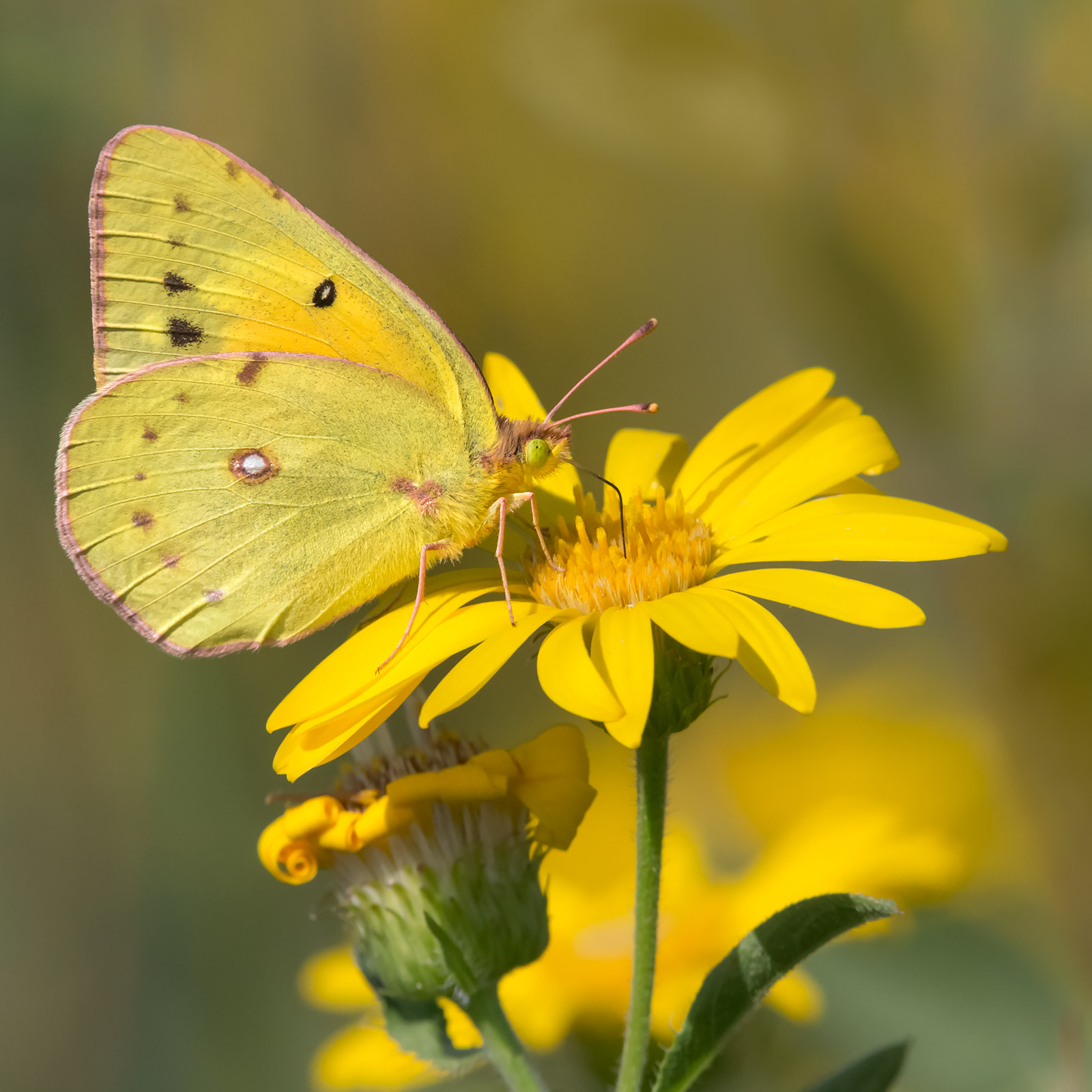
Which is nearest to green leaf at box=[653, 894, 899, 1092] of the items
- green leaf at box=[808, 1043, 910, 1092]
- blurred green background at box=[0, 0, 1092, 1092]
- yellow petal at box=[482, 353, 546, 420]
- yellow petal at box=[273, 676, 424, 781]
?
green leaf at box=[808, 1043, 910, 1092]

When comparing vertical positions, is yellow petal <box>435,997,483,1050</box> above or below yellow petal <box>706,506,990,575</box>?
below

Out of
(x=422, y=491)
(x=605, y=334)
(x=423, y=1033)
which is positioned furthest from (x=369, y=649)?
(x=605, y=334)

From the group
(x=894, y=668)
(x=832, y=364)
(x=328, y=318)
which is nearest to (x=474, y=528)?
(x=328, y=318)

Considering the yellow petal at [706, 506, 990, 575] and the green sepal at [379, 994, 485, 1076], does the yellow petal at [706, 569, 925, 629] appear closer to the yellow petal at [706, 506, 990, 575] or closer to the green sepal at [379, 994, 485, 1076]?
the yellow petal at [706, 506, 990, 575]

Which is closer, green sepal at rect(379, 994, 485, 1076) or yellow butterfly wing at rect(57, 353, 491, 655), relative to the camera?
green sepal at rect(379, 994, 485, 1076)

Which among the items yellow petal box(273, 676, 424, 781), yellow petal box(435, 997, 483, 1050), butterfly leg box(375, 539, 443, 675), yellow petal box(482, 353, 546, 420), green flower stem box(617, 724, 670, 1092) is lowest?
yellow petal box(435, 997, 483, 1050)

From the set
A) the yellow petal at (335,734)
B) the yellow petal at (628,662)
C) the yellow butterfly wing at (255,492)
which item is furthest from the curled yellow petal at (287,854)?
the yellow petal at (628,662)
